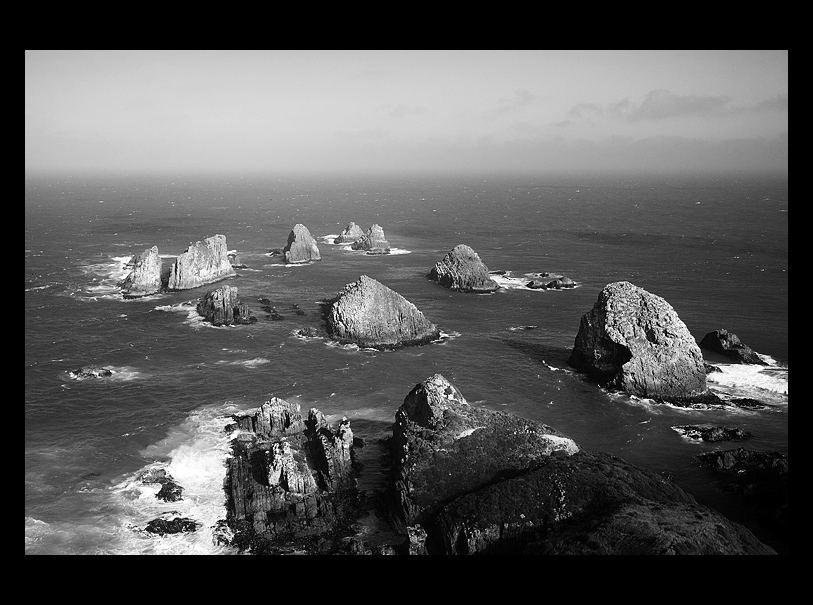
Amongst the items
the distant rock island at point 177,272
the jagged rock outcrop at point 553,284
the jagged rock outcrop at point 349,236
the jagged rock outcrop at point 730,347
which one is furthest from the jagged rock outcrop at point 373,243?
the jagged rock outcrop at point 730,347

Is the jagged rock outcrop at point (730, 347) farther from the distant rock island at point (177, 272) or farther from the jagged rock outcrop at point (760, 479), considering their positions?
the distant rock island at point (177, 272)

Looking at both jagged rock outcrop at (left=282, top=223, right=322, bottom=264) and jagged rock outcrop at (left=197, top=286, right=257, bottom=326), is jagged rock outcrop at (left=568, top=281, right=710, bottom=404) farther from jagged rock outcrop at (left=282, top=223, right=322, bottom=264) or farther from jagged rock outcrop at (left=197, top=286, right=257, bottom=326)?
jagged rock outcrop at (left=282, top=223, right=322, bottom=264)

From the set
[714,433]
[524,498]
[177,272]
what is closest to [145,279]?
[177,272]

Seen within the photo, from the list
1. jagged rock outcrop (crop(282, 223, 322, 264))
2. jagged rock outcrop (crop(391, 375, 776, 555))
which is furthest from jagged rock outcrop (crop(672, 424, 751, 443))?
jagged rock outcrop (crop(282, 223, 322, 264))

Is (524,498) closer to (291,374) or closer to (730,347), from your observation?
(291,374)

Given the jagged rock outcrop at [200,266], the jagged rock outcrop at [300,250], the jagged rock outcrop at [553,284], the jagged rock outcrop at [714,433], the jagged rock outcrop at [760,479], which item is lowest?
the jagged rock outcrop at [760,479]
